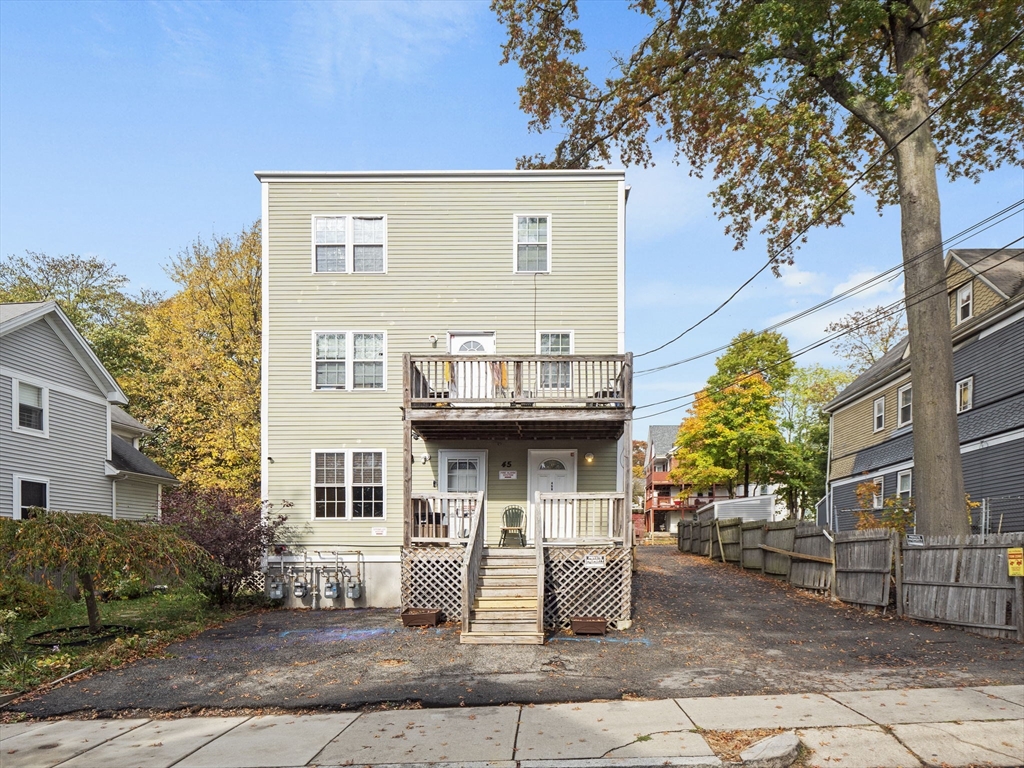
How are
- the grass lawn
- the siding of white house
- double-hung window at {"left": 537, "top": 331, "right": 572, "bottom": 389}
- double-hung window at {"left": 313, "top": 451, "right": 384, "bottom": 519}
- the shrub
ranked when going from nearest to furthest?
the grass lawn < the shrub < double-hung window at {"left": 537, "top": 331, "right": 572, "bottom": 389} < double-hung window at {"left": 313, "top": 451, "right": 384, "bottom": 519} < the siding of white house

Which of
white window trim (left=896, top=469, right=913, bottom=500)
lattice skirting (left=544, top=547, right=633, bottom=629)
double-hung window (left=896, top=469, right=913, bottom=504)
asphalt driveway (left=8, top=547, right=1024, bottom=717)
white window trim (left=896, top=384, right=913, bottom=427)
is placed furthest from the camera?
white window trim (left=896, top=384, right=913, bottom=427)

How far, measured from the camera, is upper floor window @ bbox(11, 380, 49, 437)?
17.9m

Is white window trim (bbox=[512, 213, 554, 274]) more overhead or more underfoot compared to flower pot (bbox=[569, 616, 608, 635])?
more overhead

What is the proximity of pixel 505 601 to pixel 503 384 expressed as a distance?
4162 mm

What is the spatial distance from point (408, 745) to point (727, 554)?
1894 centimetres

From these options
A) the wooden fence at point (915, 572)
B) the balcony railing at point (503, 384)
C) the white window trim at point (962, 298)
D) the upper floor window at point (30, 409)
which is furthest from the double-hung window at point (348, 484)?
the white window trim at point (962, 298)

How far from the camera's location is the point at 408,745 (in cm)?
653

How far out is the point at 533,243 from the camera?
16938 mm

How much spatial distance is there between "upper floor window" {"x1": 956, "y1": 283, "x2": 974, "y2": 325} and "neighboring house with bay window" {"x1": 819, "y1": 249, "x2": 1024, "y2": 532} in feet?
0.09

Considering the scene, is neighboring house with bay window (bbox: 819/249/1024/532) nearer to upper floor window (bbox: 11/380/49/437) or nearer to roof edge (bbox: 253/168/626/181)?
roof edge (bbox: 253/168/626/181)

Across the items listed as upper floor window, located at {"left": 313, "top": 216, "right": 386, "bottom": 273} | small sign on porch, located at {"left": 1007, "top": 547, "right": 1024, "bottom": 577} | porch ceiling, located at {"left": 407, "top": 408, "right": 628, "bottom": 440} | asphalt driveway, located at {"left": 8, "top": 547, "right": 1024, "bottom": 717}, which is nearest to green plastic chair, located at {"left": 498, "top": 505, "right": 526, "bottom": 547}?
porch ceiling, located at {"left": 407, "top": 408, "right": 628, "bottom": 440}

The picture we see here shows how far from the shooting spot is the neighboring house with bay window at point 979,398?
58.3ft

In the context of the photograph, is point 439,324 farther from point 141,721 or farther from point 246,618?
point 141,721

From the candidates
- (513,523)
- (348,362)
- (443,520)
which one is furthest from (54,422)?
(513,523)
